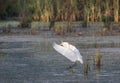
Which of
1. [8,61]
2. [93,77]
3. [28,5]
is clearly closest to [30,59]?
[8,61]

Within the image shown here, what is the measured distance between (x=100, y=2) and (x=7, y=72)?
80.0 ft

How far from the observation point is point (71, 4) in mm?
→ 39562

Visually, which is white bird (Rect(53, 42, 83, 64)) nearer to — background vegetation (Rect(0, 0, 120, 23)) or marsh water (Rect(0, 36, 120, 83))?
marsh water (Rect(0, 36, 120, 83))

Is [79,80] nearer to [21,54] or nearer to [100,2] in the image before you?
[21,54]

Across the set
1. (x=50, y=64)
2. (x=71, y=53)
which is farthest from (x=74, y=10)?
(x=71, y=53)

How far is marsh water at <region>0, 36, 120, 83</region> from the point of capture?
1297 cm

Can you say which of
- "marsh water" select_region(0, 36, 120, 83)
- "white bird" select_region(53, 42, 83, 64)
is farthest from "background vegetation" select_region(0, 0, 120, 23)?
"white bird" select_region(53, 42, 83, 64)

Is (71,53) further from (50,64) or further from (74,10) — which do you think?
(74,10)

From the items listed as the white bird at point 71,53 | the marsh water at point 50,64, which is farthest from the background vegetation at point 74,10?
the white bird at point 71,53

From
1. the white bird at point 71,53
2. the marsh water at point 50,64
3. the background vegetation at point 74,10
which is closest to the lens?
the marsh water at point 50,64

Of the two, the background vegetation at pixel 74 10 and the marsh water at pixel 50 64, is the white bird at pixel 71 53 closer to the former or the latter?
the marsh water at pixel 50 64

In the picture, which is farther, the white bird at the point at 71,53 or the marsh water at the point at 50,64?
the white bird at the point at 71,53

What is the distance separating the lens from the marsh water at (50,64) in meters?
13.0

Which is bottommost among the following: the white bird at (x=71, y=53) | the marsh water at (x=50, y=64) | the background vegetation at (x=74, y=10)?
the background vegetation at (x=74, y=10)
